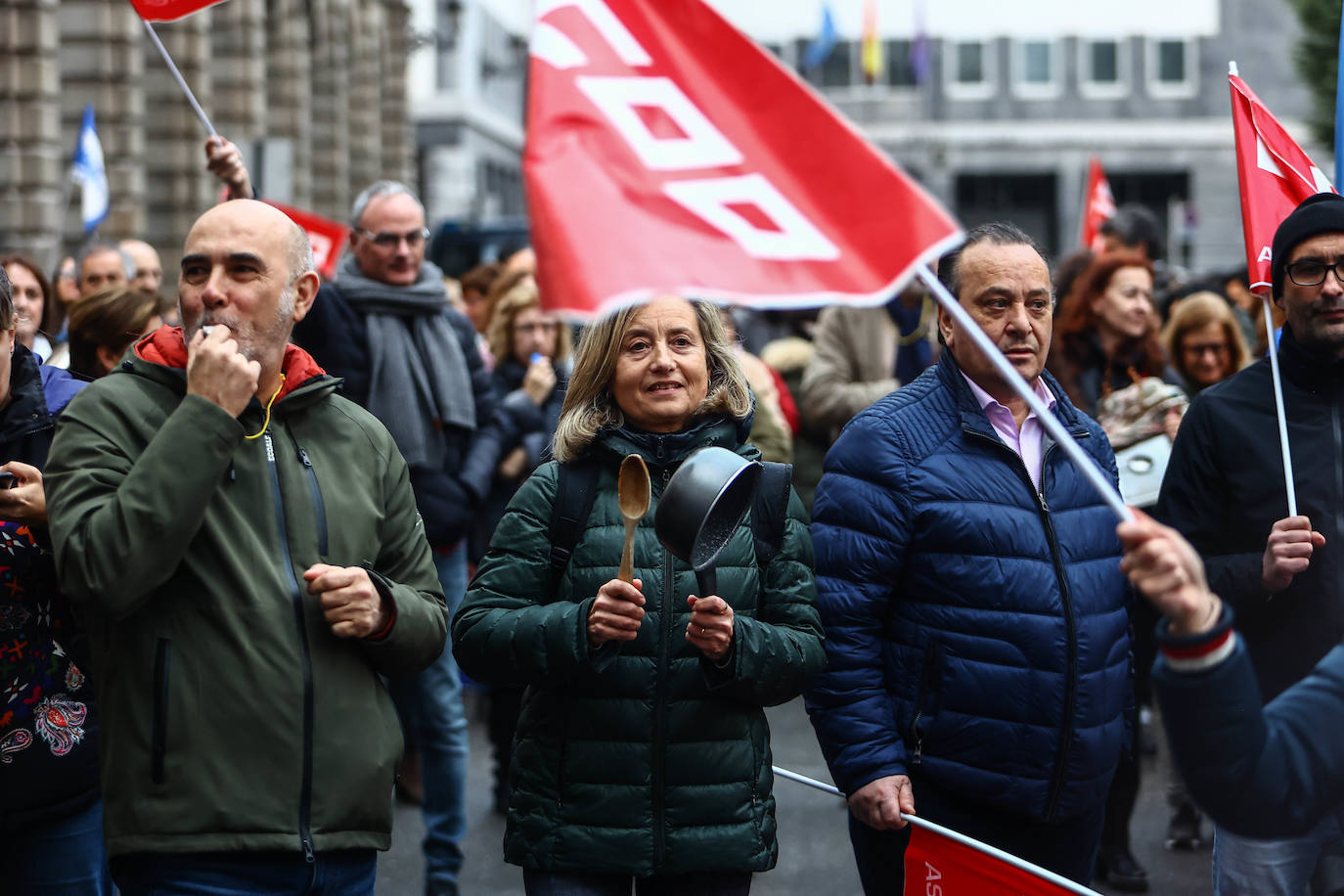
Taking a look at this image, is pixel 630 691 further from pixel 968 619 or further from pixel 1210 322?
pixel 1210 322

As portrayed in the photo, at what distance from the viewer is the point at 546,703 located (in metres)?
3.67

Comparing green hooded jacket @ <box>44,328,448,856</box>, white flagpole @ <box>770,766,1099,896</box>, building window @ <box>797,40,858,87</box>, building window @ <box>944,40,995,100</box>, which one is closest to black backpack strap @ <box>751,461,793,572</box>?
white flagpole @ <box>770,766,1099,896</box>

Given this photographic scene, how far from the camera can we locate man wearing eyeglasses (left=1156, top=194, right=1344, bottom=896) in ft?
13.0

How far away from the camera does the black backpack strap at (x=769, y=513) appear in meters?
3.74

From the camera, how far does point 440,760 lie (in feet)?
19.7

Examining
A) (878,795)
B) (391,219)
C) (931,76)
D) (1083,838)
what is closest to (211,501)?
(878,795)

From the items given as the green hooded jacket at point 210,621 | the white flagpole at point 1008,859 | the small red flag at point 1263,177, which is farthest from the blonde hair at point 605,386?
the small red flag at point 1263,177

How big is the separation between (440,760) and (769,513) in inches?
105

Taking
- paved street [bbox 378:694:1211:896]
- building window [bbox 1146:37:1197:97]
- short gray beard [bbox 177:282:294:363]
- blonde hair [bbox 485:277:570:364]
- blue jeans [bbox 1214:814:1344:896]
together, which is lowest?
paved street [bbox 378:694:1211:896]

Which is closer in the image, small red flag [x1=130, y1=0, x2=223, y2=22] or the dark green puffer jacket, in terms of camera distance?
the dark green puffer jacket

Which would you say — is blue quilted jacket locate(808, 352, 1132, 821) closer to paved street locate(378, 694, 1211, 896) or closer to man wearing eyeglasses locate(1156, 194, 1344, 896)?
man wearing eyeglasses locate(1156, 194, 1344, 896)

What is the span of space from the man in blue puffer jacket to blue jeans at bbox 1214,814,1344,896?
35 cm

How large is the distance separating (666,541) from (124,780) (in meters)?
1.09

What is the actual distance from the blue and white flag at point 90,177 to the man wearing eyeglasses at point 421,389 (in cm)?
557
